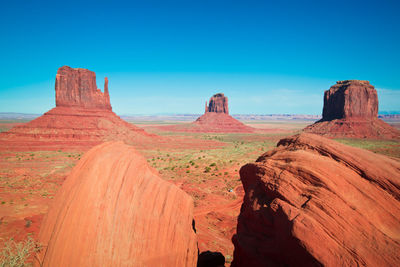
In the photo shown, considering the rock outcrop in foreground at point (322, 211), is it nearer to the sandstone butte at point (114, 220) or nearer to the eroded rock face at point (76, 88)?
the sandstone butte at point (114, 220)

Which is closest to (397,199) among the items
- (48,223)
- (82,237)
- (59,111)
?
(82,237)

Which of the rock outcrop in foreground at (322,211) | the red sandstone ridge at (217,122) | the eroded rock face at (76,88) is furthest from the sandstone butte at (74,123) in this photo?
the red sandstone ridge at (217,122)

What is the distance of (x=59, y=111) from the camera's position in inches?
2285

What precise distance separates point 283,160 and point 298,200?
1.33m

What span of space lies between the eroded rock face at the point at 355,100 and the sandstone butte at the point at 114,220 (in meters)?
91.3

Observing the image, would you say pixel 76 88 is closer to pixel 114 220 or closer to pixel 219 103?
pixel 114 220

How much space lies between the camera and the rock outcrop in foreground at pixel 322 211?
13.1ft

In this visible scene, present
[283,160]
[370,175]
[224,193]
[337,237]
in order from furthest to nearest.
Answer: [224,193], [283,160], [370,175], [337,237]

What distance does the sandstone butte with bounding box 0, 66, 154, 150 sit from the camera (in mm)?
48631

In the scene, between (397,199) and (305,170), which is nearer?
(397,199)

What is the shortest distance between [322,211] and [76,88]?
70.3 metres

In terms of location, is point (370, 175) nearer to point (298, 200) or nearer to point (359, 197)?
point (359, 197)

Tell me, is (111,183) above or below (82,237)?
above

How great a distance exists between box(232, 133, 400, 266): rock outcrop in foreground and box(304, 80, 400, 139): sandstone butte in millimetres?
77757
